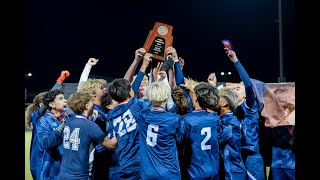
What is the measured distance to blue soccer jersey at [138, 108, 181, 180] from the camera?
13.7ft

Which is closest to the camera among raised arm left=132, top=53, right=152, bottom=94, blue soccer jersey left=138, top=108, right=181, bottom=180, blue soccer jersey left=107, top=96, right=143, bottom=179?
blue soccer jersey left=138, top=108, right=181, bottom=180

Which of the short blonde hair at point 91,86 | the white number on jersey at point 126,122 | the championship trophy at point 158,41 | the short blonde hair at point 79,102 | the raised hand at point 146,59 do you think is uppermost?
the championship trophy at point 158,41

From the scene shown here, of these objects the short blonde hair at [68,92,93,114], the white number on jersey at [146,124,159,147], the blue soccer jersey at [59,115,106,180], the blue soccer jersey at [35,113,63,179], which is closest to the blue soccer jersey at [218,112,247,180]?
the white number on jersey at [146,124,159,147]

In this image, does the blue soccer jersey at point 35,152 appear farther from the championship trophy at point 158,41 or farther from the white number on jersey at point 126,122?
the championship trophy at point 158,41

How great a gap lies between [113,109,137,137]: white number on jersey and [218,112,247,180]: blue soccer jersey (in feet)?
3.79

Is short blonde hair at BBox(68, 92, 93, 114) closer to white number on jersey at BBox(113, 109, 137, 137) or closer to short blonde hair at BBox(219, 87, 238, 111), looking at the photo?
white number on jersey at BBox(113, 109, 137, 137)

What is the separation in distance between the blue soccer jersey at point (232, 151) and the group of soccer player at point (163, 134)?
0.01 meters

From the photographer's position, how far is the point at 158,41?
17.3 feet

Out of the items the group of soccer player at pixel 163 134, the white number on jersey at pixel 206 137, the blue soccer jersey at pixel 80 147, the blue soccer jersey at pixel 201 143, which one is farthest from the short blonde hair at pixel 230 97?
the blue soccer jersey at pixel 80 147

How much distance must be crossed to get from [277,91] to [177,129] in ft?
6.68

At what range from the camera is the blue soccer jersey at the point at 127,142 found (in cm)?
456

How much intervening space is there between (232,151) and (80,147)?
1.95 m

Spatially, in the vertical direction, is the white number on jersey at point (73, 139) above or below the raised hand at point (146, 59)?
below

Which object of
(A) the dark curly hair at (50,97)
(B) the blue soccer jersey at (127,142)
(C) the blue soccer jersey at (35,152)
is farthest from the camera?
(C) the blue soccer jersey at (35,152)
